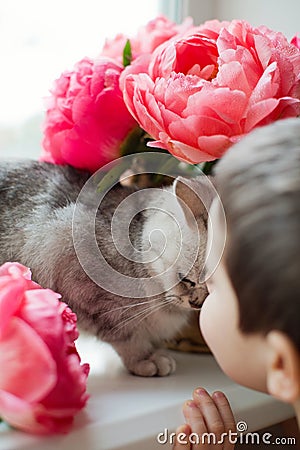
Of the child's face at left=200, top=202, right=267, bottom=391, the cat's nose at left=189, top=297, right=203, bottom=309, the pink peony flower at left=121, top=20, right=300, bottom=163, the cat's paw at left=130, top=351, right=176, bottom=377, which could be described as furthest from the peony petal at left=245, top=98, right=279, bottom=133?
the cat's paw at left=130, top=351, right=176, bottom=377

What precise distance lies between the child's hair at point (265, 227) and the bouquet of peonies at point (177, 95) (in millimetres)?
118

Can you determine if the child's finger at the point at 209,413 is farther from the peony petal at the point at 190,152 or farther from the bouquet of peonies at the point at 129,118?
the peony petal at the point at 190,152

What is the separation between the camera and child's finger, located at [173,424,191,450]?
0.65 meters

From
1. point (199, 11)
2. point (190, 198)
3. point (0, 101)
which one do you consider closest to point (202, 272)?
point (190, 198)

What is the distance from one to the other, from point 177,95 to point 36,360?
0.29 meters

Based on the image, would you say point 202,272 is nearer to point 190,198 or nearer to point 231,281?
point 190,198

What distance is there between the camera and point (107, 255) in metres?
0.74

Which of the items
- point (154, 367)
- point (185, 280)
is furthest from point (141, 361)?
point (185, 280)

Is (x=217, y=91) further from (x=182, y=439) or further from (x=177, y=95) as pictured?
(x=182, y=439)

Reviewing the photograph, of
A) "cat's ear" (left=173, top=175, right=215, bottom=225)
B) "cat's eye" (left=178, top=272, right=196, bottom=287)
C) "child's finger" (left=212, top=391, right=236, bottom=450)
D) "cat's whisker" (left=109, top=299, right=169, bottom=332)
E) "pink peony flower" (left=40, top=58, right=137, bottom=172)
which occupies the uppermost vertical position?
"pink peony flower" (left=40, top=58, right=137, bottom=172)

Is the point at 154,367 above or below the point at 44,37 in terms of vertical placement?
below

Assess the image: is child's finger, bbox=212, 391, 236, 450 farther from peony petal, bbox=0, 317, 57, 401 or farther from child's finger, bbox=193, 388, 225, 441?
peony petal, bbox=0, 317, 57, 401

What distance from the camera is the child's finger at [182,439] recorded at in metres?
0.65

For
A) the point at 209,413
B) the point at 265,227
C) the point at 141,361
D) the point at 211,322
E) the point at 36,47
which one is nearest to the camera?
the point at 265,227
